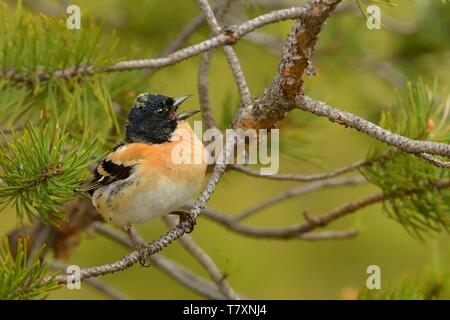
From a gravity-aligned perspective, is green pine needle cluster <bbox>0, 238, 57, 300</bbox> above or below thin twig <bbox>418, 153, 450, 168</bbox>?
below

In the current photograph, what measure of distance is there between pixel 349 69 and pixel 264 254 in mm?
1076

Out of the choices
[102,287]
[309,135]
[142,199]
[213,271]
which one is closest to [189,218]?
[142,199]

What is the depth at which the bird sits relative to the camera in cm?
217

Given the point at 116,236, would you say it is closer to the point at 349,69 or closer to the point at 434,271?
the point at 434,271

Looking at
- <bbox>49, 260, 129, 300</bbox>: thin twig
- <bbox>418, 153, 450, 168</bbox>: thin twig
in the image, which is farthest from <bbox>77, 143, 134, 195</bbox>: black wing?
<bbox>418, 153, 450, 168</bbox>: thin twig

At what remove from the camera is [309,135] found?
3174 millimetres

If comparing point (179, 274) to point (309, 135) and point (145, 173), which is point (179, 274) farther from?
point (309, 135)

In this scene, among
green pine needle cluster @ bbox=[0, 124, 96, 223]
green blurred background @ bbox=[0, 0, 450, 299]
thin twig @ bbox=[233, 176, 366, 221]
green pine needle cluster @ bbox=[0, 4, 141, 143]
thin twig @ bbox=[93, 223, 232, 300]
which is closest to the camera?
green pine needle cluster @ bbox=[0, 124, 96, 223]

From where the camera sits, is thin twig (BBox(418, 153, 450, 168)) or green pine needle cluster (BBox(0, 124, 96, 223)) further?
green pine needle cluster (BBox(0, 124, 96, 223))

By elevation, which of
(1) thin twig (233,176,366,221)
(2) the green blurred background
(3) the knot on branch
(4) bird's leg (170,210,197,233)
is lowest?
(4) bird's leg (170,210,197,233)

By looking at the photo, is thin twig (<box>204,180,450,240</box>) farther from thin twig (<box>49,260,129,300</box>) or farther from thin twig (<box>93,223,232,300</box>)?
thin twig (<box>49,260,129,300</box>)

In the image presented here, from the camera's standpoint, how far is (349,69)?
11.4ft

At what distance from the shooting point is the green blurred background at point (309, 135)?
10.5 feet

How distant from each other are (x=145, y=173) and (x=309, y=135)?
1119mm
